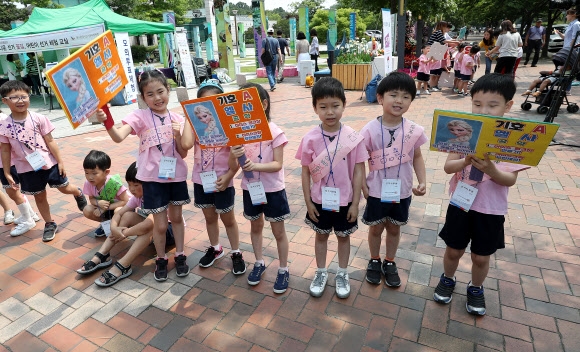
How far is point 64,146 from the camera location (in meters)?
6.80

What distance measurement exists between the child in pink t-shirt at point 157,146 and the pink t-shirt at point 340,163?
993 mm

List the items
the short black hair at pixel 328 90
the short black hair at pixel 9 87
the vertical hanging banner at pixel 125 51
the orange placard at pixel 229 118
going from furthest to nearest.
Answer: the vertical hanging banner at pixel 125 51, the short black hair at pixel 9 87, the short black hair at pixel 328 90, the orange placard at pixel 229 118

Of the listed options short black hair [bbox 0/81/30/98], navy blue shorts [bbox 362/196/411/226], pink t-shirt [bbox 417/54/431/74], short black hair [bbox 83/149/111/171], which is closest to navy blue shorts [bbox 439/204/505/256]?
navy blue shorts [bbox 362/196/411/226]

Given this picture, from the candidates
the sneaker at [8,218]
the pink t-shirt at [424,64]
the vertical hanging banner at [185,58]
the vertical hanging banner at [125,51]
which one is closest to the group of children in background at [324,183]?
the sneaker at [8,218]

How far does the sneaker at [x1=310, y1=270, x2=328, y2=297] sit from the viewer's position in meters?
2.63

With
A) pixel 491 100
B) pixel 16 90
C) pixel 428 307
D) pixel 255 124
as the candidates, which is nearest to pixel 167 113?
pixel 255 124

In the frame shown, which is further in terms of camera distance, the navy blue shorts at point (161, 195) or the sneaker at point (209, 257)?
the sneaker at point (209, 257)

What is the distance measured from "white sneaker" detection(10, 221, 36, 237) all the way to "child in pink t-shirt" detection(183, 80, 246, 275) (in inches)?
86.1

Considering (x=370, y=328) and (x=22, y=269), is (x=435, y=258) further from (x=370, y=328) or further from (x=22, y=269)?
(x=22, y=269)

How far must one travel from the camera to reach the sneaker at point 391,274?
2.68 m

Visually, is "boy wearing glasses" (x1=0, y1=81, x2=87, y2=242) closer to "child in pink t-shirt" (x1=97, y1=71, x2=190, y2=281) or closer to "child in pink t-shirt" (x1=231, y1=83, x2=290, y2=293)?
"child in pink t-shirt" (x1=97, y1=71, x2=190, y2=281)

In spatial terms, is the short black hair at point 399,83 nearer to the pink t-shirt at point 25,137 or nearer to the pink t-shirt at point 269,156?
the pink t-shirt at point 269,156

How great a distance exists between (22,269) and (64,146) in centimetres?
433

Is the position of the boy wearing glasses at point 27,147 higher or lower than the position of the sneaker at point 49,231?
higher
